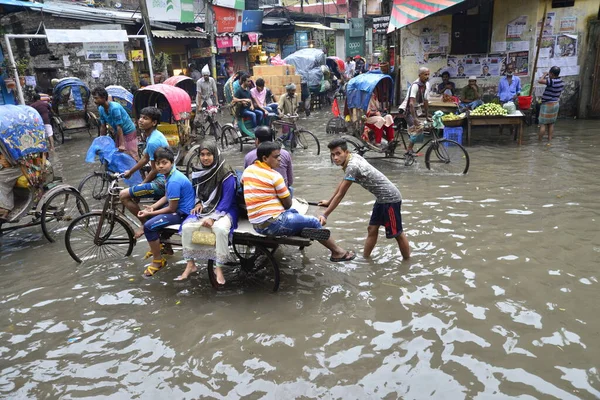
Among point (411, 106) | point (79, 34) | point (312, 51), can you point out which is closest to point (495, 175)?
point (411, 106)

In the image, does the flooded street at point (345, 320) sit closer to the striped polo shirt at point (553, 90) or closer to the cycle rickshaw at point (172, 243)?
the cycle rickshaw at point (172, 243)

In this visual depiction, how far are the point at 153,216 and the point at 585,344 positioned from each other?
4.12 meters

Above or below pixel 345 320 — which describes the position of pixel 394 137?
above

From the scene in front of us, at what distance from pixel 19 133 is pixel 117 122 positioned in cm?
162

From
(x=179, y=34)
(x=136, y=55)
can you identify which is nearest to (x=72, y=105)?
(x=136, y=55)

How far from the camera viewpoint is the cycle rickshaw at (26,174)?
554 cm

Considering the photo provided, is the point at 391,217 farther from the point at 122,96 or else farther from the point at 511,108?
the point at 122,96

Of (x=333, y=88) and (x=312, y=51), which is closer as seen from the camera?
(x=312, y=51)

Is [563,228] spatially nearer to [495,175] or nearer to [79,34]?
[495,175]

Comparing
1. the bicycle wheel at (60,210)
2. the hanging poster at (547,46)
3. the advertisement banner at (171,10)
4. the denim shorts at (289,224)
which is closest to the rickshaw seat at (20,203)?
the bicycle wheel at (60,210)

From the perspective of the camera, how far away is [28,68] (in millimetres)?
15367

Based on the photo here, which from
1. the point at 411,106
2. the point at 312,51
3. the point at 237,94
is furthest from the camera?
the point at 312,51

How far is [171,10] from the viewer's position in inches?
799

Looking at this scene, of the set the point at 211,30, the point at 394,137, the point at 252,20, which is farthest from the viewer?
the point at 252,20
